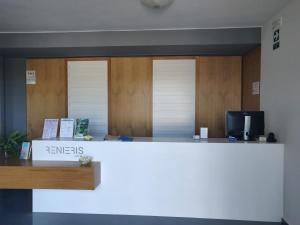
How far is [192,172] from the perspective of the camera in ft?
9.75

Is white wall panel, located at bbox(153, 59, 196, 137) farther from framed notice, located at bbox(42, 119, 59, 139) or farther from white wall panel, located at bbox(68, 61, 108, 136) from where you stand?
framed notice, located at bbox(42, 119, 59, 139)

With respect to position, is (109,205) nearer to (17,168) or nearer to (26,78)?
(17,168)

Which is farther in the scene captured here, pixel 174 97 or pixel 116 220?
pixel 174 97

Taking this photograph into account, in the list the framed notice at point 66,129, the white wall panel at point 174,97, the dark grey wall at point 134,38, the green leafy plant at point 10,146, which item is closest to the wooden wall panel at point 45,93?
the dark grey wall at point 134,38

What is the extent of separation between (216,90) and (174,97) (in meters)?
0.73

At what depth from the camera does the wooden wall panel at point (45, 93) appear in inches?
181

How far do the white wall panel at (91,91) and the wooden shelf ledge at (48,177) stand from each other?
1.80 m

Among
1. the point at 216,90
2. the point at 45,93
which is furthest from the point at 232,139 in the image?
the point at 45,93

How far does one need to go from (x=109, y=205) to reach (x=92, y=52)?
2.40 m

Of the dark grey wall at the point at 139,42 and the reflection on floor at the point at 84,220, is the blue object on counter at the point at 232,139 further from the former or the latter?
the dark grey wall at the point at 139,42

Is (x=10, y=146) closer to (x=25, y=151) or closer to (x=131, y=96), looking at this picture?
(x=25, y=151)

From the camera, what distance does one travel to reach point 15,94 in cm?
485

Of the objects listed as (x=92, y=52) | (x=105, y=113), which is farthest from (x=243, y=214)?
(x=92, y=52)

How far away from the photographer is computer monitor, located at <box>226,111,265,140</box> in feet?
10.4
